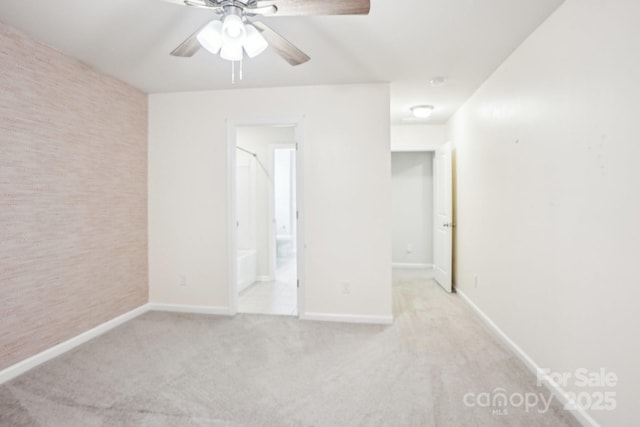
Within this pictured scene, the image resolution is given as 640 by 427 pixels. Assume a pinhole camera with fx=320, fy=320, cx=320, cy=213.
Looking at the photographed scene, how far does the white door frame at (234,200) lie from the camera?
337 centimetres

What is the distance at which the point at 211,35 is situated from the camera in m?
1.63

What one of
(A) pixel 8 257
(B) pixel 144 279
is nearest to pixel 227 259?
(B) pixel 144 279

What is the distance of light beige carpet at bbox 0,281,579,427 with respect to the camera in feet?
6.06

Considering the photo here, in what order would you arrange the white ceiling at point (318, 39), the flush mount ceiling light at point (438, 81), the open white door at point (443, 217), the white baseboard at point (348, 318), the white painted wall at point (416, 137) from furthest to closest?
the white painted wall at point (416, 137) → the open white door at point (443, 217) → the white baseboard at point (348, 318) → the flush mount ceiling light at point (438, 81) → the white ceiling at point (318, 39)

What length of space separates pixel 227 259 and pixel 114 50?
2.15 m

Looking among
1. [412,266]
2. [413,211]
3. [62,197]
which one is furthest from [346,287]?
[413,211]

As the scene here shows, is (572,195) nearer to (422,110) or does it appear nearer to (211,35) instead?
(211,35)

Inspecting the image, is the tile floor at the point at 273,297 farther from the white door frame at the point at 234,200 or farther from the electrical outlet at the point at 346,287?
the electrical outlet at the point at 346,287

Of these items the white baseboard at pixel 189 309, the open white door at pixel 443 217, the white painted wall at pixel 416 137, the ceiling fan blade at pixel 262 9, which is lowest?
the white baseboard at pixel 189 309

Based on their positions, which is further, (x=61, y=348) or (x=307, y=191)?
(x=307, y=191)

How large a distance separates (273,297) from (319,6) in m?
3.43

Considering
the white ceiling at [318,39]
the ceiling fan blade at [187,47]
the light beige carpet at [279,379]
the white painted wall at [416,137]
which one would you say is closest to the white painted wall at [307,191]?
the white ceiling at [318,39]

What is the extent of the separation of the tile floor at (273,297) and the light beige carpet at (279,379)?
452 mm

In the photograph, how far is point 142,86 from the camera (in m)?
3.37
